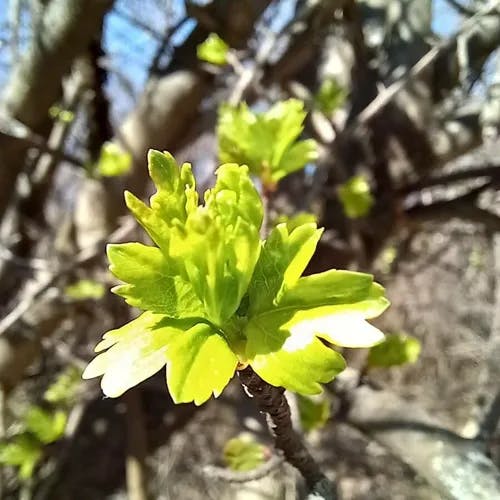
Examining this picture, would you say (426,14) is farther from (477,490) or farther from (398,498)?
(398,498)

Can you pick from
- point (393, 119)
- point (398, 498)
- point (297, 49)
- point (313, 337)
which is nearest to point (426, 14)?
point (393, 119)

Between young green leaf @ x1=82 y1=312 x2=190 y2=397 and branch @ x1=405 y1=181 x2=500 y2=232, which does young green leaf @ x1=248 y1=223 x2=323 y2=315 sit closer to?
young green leaf @ x1=82 y1=312 x2=190 y2=397

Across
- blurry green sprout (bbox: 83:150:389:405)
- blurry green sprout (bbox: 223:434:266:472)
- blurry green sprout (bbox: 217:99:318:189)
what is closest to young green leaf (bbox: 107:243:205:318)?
blurry green sprout (bbox: 83:150:389:405)

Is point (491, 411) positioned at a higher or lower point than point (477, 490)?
lower

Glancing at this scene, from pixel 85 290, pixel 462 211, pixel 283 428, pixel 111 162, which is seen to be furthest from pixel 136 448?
pixel 283 428

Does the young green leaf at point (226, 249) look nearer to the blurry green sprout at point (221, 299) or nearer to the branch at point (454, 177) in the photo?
the blurry green sprout at point (221, 299)

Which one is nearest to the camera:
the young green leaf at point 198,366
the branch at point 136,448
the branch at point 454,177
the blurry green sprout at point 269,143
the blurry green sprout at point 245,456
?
the young green leaf at point 198,366

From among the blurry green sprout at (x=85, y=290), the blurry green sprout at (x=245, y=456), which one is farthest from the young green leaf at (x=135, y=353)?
the blurry green sprout at (x=85, y=290)

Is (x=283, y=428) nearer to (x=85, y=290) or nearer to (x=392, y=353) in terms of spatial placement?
(x=392, y=353)
